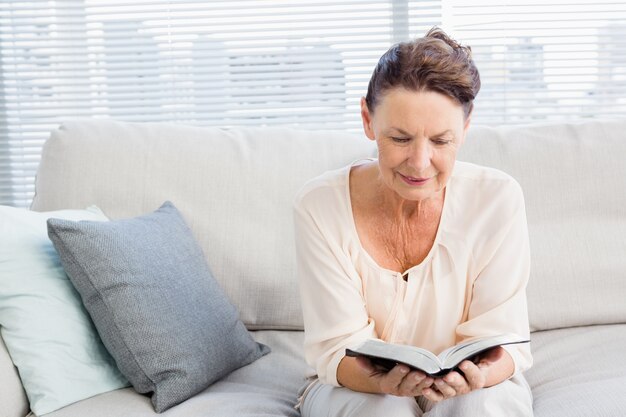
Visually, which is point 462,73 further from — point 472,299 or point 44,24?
point 44,24

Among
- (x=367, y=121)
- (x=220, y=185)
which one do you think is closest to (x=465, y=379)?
(x=367, y=121)

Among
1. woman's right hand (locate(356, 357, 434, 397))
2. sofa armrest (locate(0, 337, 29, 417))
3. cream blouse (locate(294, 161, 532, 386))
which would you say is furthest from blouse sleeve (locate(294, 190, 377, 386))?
sofa armrest (locate(0, 337, 29, 417))

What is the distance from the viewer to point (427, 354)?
137 centimetres

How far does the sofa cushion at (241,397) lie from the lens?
1749mm

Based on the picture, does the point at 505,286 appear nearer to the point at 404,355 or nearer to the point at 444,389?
the point at 444,389

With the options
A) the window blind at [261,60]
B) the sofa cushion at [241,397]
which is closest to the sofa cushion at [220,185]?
the sofa cushion at [241,397]

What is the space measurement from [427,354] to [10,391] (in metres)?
0.96

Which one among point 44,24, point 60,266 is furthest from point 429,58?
point 44,24

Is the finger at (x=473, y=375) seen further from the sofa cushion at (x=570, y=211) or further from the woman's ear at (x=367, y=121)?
the sofa cushion at (x=570, y=211)

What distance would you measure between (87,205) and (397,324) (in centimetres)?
103

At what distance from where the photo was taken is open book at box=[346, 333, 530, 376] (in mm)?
1319

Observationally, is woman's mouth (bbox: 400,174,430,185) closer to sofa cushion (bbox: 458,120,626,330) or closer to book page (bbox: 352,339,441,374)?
book page (bbox: 352,339,441,374)

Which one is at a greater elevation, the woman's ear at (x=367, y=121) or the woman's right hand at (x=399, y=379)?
the woman's ear at (x=367, y=121)

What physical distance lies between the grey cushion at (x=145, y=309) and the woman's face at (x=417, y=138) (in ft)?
2.08
